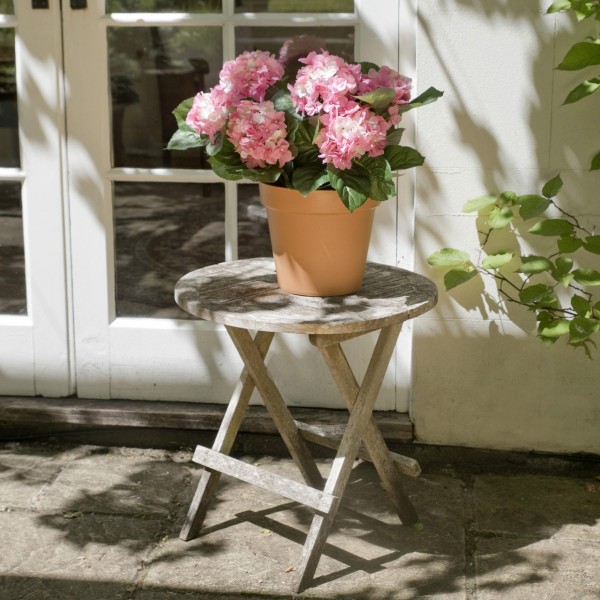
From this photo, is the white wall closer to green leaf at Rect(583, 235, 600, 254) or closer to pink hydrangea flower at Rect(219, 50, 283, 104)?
green leaf at Rect(583, 235, 600, 254)

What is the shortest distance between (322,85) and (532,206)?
94cm

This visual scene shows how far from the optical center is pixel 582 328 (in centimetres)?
342

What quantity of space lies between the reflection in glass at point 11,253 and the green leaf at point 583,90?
1.87 m

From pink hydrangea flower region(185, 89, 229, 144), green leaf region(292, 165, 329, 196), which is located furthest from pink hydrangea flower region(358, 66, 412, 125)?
pink hydrangea flower region(185, 89, 229, 144)

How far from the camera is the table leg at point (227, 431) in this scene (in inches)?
132

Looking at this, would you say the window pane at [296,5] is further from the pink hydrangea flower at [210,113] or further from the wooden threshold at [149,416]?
the wooden threshold at [149,416]

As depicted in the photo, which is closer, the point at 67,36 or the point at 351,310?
the point at 351,310

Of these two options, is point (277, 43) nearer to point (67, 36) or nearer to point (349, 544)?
point (67, 36)

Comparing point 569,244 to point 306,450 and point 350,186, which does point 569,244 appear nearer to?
point 350,186

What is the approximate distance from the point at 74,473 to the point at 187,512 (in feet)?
1.60

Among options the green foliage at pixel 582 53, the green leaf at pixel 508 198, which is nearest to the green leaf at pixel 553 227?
the green leaf at pixel 508 198

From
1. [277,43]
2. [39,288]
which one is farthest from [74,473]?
[277,43]

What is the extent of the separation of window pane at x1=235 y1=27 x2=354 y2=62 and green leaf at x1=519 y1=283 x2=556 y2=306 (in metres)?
0.93

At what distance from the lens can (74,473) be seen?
3.79 m
